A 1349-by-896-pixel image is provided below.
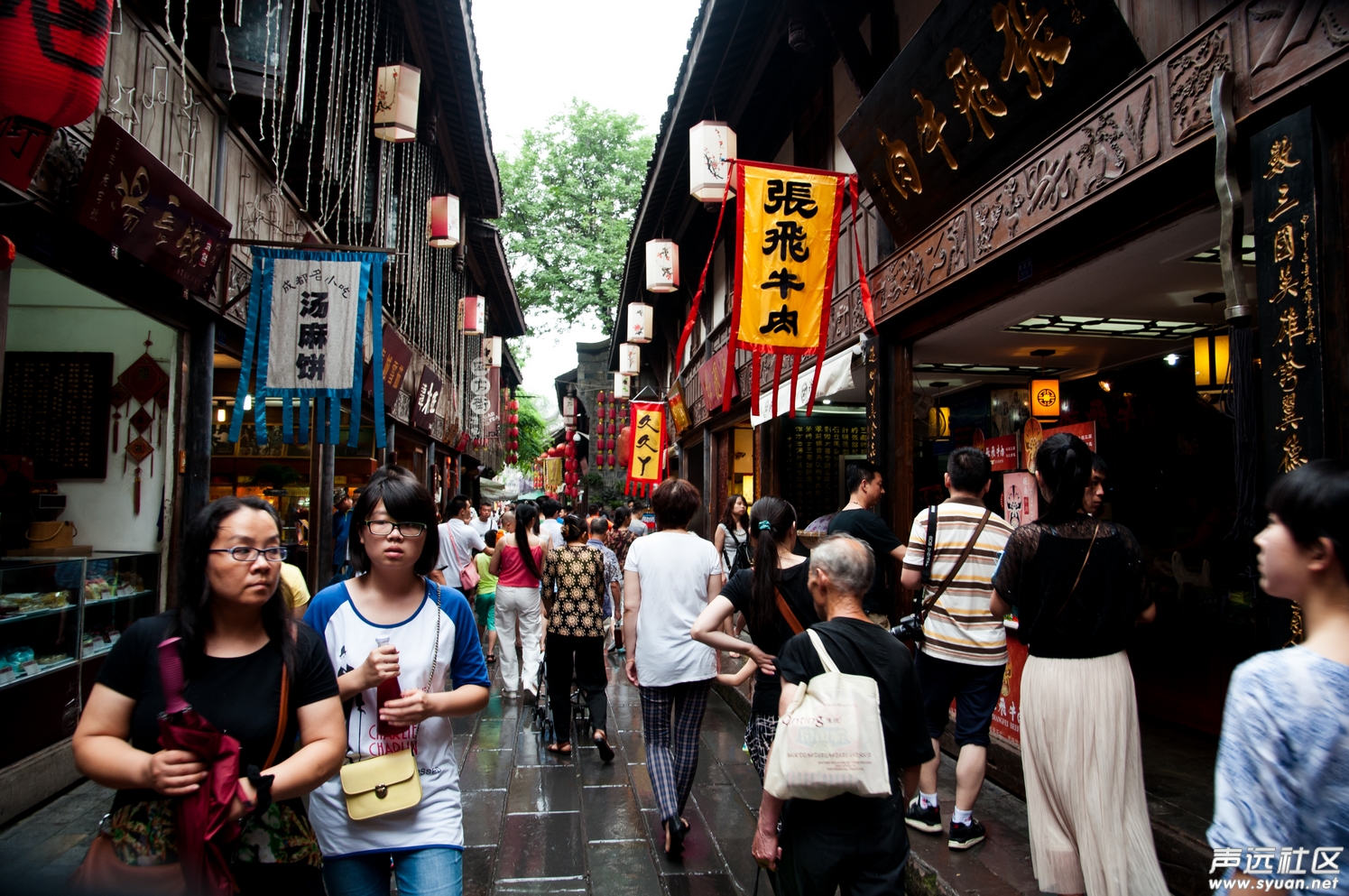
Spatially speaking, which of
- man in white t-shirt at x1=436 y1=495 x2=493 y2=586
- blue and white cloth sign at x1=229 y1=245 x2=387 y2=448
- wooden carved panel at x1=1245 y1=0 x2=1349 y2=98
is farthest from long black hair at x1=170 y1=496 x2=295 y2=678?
man in white t-shirt at x1=436 y1=495 x2=493 y2=586

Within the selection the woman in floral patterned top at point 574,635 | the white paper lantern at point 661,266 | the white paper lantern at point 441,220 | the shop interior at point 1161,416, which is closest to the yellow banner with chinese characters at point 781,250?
the shop interior at point 1161,416

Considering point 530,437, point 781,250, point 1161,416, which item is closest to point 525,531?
point 781,250

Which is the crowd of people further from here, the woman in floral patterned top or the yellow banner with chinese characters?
the yellow banner with chinese characters

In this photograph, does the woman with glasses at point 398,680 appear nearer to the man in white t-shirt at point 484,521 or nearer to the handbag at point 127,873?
the handbag at point 127,873

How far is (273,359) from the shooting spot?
745cm

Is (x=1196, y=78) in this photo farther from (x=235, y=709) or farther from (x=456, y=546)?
(x=456, y=546)

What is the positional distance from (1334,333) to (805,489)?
915cm

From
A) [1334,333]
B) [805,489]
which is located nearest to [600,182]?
[805,489]

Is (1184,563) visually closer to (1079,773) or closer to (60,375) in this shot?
(1079,773)

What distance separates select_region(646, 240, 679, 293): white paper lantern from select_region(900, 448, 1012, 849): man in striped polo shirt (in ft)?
35.6

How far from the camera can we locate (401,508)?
8.64 ft

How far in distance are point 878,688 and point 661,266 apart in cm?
1304

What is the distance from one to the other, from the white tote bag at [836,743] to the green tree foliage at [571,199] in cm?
3063

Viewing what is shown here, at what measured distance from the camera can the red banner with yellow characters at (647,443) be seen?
18.5 m
